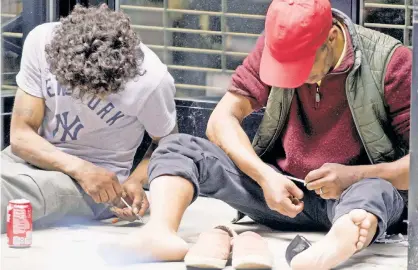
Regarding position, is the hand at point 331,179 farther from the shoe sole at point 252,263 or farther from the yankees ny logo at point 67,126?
the yankees ny logo at point 67,126

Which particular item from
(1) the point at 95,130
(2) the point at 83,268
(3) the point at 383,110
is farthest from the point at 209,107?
(2) the point at 83,268

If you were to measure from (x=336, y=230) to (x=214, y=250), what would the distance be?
0.35 m

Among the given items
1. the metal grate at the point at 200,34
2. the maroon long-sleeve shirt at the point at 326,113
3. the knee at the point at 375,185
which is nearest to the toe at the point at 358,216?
the knee at the point at 375,185

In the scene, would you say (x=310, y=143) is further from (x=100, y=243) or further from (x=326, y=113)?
(x=100, y=243)

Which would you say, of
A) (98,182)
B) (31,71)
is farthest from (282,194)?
(31,71)

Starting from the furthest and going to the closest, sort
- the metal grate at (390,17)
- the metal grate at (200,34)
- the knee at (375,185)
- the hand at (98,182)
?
1. the metal grate at (200,34)
2. the metal grate at (390,17)
3. the hand at (98,182)
4. the knee at (375,185)

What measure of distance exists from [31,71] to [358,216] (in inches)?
49.6

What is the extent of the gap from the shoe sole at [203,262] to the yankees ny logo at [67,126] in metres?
0.84

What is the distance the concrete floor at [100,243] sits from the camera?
124 inches

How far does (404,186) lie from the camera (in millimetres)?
3416

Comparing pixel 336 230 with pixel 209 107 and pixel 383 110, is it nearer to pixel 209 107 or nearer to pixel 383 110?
pixel 383 110

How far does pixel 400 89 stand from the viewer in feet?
11.1

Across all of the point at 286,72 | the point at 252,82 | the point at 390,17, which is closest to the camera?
the point at 286,72

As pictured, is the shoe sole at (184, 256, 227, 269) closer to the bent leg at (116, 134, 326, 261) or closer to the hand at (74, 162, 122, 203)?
the bent leg at (116, 134, 326, 261)
